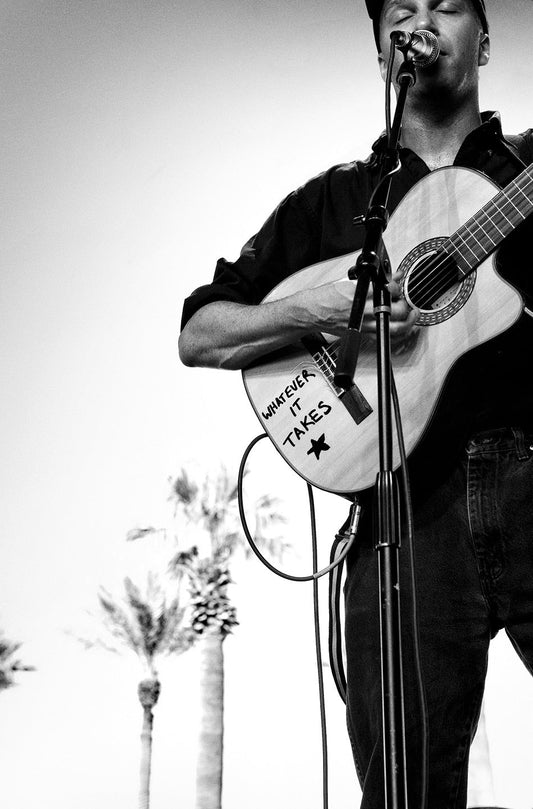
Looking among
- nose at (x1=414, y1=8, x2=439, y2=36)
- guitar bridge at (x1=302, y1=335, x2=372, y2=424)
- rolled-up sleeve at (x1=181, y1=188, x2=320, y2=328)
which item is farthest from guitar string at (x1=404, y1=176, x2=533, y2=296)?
nose at (x1=414, y1=8, x2=439, y2=36)

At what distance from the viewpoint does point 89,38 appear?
280 cm

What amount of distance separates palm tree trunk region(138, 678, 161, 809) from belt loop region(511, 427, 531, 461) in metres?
1.28

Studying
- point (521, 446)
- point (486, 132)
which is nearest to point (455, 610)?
point (521, 446)

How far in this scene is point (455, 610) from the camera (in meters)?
1.32

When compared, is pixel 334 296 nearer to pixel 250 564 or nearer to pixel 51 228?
pixel 250 564

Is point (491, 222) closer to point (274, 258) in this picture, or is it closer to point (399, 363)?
point (399, 363)

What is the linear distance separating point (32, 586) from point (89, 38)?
165 cm

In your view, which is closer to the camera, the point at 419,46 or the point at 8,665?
the point at 419,46

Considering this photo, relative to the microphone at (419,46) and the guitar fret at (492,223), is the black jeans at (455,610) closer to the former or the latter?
the guitar fret at (492,223)

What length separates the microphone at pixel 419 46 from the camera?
1.43 metres

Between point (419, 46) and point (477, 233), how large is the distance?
321 mm

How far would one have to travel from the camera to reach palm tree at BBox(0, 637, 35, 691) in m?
2.30

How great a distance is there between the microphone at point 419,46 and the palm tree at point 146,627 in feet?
4.69

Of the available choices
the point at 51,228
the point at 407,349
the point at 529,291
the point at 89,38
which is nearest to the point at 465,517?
the point at 407,349
